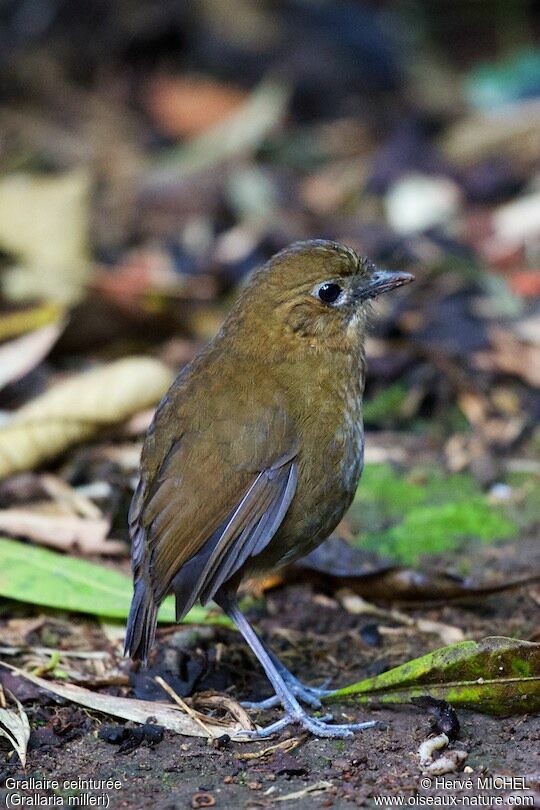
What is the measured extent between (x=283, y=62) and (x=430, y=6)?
2.06m

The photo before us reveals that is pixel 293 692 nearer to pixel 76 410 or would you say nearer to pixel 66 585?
pixel 66 585

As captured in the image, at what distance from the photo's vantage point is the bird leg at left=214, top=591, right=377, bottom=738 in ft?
11.2

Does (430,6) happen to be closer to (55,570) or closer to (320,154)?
(320,154)

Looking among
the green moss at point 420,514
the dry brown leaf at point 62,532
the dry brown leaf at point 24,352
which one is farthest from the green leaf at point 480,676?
the dry brown leaf at point 24,352

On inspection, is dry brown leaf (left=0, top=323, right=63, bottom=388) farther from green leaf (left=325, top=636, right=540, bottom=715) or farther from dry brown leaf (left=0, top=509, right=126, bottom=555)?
green leaf (left=325, top=636, right=540, bottom=715)

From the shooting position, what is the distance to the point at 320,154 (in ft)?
29.0

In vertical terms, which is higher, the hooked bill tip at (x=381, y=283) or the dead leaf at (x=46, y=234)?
the dead leaf at (x=46, y=234)

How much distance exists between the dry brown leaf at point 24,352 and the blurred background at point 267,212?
0.01 m

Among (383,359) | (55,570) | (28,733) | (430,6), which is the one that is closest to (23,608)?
(55,570)

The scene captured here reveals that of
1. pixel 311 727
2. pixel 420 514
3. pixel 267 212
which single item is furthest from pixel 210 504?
pixel 267 212

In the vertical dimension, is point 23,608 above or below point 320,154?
below

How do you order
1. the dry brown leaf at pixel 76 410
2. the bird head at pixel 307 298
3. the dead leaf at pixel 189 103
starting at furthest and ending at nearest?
the dead leaf at pixel 189 103, the dry brown leaf at pixel 76 410, the bird head at pixel 307 298

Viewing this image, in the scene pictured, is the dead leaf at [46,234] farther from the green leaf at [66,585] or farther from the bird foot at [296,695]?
the bird foot at [296,695]

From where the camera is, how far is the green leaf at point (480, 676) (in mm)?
3307
